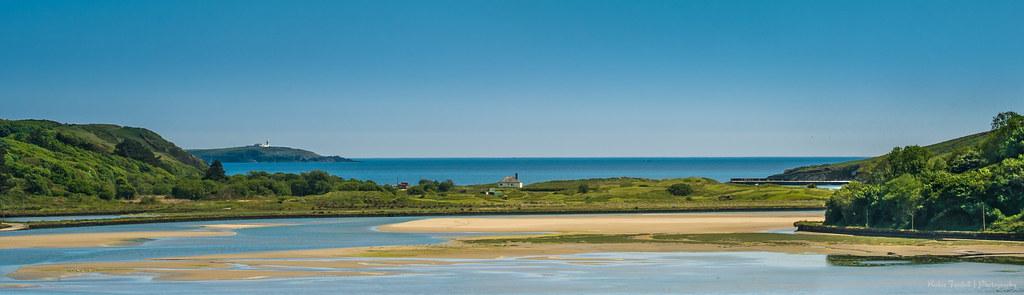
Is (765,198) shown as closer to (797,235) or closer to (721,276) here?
(797,235)

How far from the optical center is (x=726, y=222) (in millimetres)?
95562

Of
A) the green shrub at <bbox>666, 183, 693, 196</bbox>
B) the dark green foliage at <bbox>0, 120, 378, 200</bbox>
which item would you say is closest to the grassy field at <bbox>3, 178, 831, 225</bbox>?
the green shrub at <bbox>666, 183, 693, 196</bbox>

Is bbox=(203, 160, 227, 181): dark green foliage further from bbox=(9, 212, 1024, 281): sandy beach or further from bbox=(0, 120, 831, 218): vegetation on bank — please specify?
bbox=(9, 212, 1024, 281): sandy beach

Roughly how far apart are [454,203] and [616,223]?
38.1 m

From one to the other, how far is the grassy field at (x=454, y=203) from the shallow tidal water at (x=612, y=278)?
5020 cm

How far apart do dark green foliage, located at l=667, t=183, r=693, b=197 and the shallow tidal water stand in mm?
80455

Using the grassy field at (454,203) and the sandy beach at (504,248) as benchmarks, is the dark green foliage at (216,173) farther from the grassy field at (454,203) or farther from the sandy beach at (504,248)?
the sandy beach at (504,248)

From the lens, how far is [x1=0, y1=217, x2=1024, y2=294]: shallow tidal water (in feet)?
159

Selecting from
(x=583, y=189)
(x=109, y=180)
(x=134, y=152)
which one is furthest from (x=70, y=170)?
(x=583, y=189)

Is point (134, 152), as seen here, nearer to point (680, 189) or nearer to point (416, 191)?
point (416, 191)

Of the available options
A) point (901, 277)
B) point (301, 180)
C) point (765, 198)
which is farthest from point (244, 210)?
point (901, 277)

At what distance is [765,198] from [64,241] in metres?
81.4

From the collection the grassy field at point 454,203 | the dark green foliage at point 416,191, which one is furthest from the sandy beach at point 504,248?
the dark green foliage at point 416,191

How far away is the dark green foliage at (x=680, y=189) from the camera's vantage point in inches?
5719
